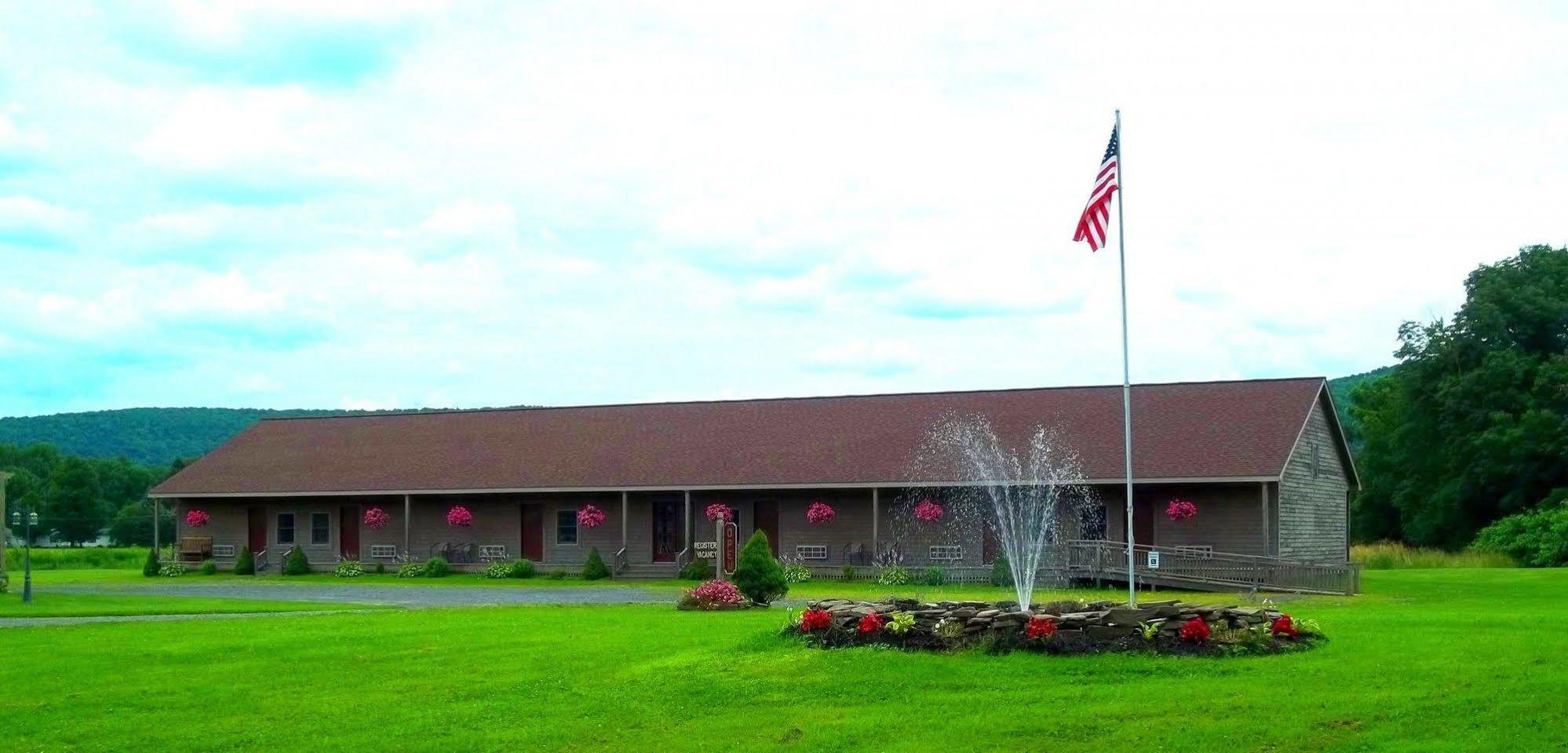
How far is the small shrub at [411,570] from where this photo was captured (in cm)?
4428

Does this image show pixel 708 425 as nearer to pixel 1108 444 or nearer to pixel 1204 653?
pixel 1108 444

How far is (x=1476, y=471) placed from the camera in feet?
188

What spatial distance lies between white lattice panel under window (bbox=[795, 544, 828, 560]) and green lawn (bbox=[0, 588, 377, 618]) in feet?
46.2

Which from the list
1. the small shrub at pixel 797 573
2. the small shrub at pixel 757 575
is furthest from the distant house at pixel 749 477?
the small shrub at pixel 757 575

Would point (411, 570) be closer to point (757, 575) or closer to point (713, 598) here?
point (757, 575)

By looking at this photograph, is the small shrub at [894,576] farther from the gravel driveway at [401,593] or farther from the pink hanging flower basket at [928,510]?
the gravel driveway at [401,593]

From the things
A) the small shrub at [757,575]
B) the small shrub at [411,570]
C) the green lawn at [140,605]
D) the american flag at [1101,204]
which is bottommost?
the small shrub at [411,570]

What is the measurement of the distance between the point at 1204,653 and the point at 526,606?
15.5 meters

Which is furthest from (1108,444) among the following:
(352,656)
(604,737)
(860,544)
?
(604,737)

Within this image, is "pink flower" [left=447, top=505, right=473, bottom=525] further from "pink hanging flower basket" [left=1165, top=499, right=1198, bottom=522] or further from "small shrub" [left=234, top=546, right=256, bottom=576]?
"pink hanging flower basket" [left=1165, top=499, right=1198, bottom=522]

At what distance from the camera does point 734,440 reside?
1768 inches

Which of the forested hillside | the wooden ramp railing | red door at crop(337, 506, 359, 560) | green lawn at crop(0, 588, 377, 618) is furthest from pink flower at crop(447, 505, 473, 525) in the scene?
the forested hillside

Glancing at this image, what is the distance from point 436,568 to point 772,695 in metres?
31.0

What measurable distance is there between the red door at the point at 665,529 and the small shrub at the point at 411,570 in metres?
6.60
